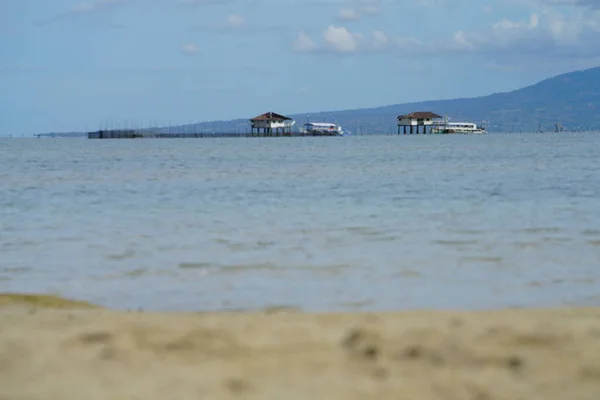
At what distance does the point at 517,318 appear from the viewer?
7.63 metres

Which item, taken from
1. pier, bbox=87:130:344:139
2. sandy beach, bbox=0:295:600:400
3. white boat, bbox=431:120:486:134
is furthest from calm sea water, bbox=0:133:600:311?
white boat, bbox=431:120:486:134

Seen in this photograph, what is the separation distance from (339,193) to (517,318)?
60.9 ft

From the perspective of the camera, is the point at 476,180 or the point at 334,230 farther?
A: the point at 476,180

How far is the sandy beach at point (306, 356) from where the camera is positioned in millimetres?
5336

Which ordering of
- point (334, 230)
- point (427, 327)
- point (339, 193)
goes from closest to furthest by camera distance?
point (427, 327), point (334, 230), point (339, 193)

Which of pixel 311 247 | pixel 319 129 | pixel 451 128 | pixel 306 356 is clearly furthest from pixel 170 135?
pixel 306 356

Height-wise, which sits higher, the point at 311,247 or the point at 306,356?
the point at 306,356

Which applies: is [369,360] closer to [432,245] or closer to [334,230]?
[432,245]

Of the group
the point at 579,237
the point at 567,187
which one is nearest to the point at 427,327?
the point at 579,237

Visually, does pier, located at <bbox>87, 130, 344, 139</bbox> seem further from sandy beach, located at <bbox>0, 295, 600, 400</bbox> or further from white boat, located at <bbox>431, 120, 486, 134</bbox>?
sandy beach, located at <bbox>0, 295, 600, 400</bbox>

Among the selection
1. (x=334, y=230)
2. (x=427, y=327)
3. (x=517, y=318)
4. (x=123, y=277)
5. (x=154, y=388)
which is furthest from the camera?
(x=334, y=230)

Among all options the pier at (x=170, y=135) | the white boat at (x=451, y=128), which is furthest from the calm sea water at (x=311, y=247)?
the white boat at (x=451, y=128)

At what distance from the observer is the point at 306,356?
618cm

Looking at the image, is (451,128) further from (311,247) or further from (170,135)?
(311,247)
